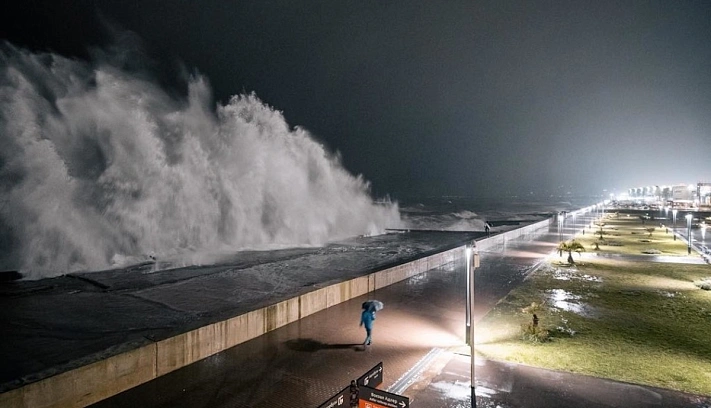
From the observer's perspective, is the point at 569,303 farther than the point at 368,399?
Yes

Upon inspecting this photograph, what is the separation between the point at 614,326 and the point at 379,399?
884cm

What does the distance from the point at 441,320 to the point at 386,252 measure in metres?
15.9

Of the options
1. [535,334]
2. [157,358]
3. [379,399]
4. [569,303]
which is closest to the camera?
[379,399]

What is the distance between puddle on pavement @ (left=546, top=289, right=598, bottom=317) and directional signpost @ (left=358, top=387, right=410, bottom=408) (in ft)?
31.0

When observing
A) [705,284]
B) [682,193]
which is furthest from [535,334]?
[682,193]

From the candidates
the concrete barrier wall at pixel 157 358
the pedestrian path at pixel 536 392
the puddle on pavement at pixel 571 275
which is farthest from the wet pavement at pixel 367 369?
the puddle on pavement at pixel 571 275

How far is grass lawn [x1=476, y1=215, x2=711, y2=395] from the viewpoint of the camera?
8.01 meters

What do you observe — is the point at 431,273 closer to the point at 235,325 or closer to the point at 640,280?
the point at 640,280

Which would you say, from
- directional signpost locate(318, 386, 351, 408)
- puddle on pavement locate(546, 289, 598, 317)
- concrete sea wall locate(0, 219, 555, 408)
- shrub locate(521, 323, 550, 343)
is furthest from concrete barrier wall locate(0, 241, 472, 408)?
puddle on pavement locate(546, 289, 598, 317)

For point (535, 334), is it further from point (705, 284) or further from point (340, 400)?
point (705, 284)

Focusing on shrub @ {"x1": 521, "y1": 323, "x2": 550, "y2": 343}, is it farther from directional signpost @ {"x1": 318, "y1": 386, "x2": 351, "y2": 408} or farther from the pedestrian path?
directional signpost @ {"x1": 318, "y1": 386, "x2": 351, "y2": 408}

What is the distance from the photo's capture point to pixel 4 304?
48.8ft

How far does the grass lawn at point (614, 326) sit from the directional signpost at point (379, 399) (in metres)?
4.42

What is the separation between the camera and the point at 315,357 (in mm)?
8953
